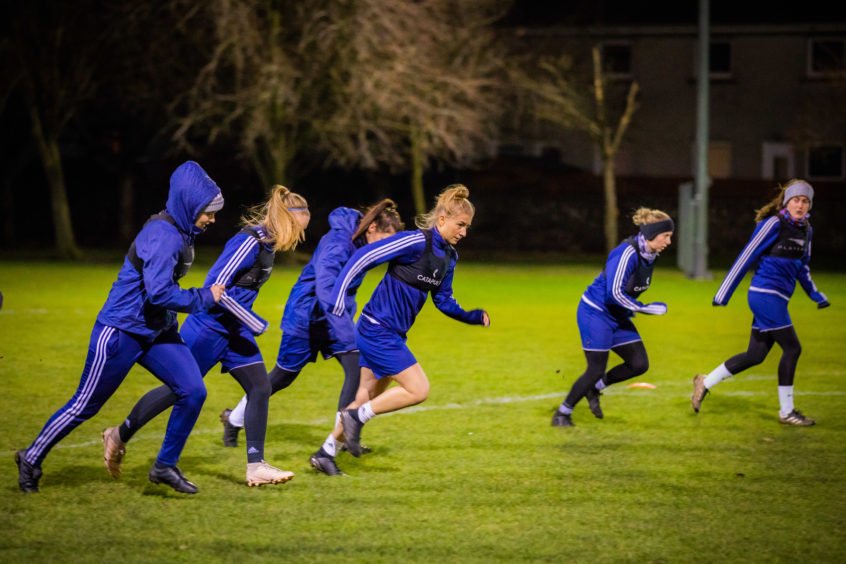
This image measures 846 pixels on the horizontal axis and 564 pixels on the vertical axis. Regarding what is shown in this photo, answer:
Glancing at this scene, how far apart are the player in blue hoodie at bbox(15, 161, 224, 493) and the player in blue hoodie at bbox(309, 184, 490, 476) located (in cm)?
100

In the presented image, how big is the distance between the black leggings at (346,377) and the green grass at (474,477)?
441 millimetres

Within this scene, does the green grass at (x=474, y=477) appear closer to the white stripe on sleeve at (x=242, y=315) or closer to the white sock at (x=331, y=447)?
the white sock at (x=331, y=447)

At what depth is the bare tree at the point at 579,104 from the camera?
97.9 ft

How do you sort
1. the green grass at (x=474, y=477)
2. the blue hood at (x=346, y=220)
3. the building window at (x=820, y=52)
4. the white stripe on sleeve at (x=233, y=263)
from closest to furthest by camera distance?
1. the green grass at (x=474, y=477)
2. the white stripe on sleeve at (x=233, y=263)
3. the blue hood at (x=346, y=220)
4. the building window at (x=820, y=52)

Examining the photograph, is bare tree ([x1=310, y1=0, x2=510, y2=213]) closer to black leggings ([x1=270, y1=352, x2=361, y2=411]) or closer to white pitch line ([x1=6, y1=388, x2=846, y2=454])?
white pitch line ([x1=6, y1=388, x2=846, y2=454])

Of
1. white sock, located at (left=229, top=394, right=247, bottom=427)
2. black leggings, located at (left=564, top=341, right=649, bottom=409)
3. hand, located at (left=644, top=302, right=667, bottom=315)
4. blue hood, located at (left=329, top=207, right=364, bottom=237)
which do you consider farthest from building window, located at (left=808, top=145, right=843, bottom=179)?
white sock, located at (left=229, top=394, right=247, bottom=427)

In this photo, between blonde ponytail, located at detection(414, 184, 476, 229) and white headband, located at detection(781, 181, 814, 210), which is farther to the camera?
white headband, located at detection(781, 181, 814, 210)

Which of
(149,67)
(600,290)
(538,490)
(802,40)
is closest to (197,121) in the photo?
(149,67)

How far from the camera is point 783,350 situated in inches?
323

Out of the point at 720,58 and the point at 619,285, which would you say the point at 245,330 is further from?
the point at 720,58

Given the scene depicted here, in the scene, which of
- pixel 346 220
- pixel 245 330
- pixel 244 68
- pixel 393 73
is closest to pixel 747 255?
pixel 346 220

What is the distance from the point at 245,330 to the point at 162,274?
0.98 meters

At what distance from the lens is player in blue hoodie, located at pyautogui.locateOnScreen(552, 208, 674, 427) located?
775 centimetres

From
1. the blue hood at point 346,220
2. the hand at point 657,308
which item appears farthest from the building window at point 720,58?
the blue hood at point 346,220
